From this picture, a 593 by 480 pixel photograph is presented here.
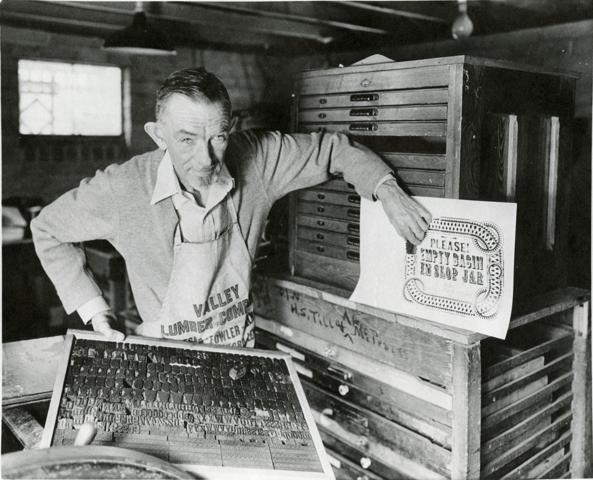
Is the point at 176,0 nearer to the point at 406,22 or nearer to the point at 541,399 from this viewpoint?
the point at 406,22

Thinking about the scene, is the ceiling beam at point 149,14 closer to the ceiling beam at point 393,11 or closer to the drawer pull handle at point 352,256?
the ceiling beam at point 393,11

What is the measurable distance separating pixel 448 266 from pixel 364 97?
0.59m

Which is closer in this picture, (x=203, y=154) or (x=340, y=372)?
(x=203, y=154)

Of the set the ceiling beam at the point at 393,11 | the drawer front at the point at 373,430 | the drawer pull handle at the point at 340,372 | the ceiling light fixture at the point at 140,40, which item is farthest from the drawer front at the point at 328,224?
the ceiling beam at the point at 393,11

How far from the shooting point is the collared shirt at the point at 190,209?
176 centimetres

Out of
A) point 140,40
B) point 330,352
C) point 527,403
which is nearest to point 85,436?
point 330,352

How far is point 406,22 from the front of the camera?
570 cm

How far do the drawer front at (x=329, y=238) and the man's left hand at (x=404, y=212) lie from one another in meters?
0.25

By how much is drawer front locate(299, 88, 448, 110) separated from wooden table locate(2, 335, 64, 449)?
1185 millimetres

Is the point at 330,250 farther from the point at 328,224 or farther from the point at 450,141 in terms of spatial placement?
the point at 450,141

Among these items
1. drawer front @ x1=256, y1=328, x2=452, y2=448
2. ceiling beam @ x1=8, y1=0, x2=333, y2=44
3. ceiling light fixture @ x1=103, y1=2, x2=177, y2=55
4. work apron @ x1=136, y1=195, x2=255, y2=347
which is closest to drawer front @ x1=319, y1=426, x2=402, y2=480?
drawer front @ x1=256, y1=328, x2=452, y2=448

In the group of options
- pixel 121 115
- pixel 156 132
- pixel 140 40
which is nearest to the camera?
pixel 156 132

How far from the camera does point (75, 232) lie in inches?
70.1

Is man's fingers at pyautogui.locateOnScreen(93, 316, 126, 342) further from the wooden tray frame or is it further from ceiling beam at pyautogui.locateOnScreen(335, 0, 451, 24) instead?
ceiling beam at pyautogui.locateOnScreen(335, 0, 451, 24)
